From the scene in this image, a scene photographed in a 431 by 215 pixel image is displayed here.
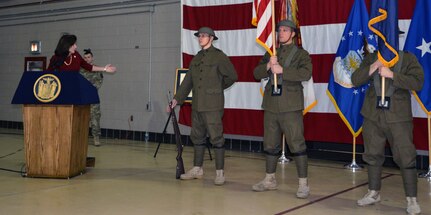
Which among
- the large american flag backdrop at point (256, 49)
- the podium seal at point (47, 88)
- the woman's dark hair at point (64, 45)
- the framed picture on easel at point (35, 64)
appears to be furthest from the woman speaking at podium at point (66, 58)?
the framed picture on easel at point (35, 64)

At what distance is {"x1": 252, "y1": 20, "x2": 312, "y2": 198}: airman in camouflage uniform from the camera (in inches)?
152

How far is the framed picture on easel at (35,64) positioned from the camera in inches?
386

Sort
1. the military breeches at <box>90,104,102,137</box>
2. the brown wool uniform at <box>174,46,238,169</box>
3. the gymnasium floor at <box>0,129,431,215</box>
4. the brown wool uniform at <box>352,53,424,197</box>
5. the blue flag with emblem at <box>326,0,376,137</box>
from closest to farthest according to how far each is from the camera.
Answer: the brown wool uniform at <box>352,53,424,197</box> → the gymnasium floor at <box>0,129,431,215</box> → the brown wool uniform at <box>174,46,238,169</box> → the blue flag with emblem at <box>326,0,376,137</box> → the military breeches at <box>90,104,102,137</box>

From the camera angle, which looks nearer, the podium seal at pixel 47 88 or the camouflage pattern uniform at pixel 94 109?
the podium seal at pixel 47 88

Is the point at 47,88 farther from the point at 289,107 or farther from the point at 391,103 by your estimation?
the point at 391,103

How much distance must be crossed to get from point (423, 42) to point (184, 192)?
9.17ft

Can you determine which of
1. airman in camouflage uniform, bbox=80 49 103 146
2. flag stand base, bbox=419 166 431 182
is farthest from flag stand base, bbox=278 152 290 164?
airman in camouflage uniform, bbox=80 49 103 146

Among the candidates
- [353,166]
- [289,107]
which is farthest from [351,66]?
[289,107]

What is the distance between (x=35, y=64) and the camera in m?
10.0

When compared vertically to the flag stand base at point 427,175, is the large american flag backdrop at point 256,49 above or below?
above

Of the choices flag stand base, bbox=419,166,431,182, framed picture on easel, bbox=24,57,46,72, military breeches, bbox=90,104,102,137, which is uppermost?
framed picture on easel, bbox=24,57,46,72

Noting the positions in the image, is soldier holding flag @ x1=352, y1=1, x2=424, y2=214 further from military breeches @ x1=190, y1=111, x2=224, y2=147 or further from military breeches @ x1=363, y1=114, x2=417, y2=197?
military breeches @ x1=190, y1=111, x2=224, y2=147

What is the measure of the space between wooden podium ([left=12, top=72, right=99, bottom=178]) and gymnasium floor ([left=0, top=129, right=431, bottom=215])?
154mm

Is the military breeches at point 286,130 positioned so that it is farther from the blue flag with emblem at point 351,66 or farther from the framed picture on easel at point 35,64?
the framed picture on easel at point 35,64
